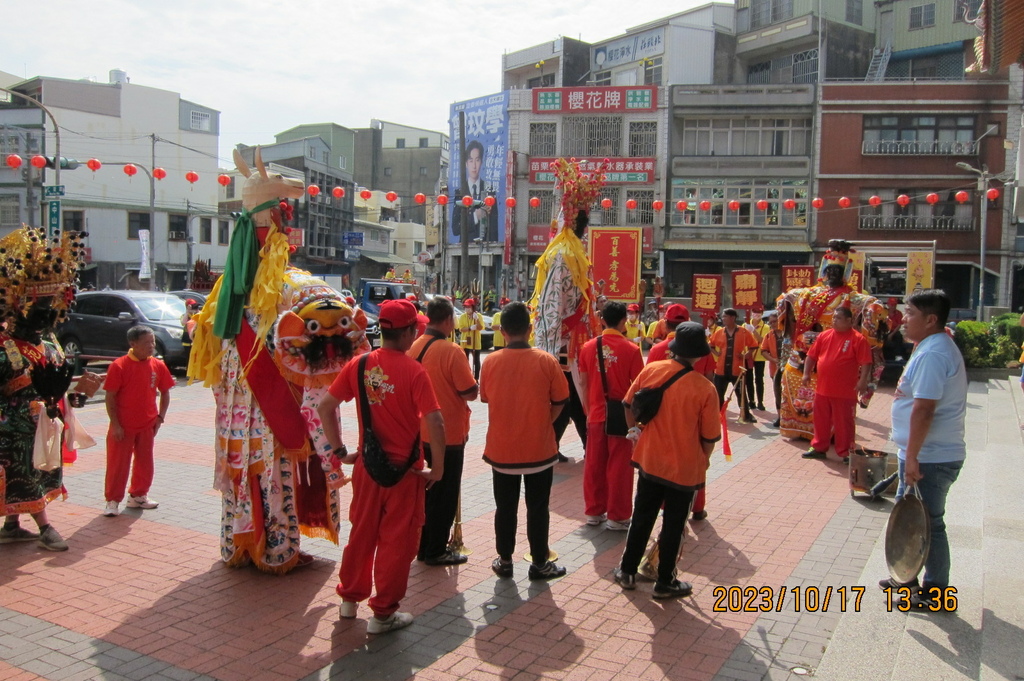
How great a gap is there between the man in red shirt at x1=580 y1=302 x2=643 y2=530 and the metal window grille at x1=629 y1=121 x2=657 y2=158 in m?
30.3

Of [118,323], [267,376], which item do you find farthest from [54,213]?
[267,376]

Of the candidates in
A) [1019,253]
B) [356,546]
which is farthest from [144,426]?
[1019,253]

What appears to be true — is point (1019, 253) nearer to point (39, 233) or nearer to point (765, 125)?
point (765, 125)

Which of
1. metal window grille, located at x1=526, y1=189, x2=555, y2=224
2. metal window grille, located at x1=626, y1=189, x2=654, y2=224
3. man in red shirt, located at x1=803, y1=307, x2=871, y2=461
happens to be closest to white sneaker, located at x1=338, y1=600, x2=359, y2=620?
man in red shirt, located at x1=803, y1=307, x2=871, y2=461

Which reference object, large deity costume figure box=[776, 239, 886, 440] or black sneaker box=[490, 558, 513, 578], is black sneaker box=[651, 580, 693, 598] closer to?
black sneaker box=[490, 558, 513, 578]

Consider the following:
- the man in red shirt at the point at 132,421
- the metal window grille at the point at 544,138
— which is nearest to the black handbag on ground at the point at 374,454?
the man in red shirt at the point at 132,421

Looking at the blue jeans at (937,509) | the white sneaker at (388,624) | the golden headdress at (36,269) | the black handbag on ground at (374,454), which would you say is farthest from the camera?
the golden headdress at (36,269)

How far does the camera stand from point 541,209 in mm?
36375

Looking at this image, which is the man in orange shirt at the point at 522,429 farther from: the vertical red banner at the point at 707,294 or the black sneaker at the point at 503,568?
the vertical red banner at the point at 707,294

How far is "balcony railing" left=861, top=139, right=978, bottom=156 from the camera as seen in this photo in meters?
32.6

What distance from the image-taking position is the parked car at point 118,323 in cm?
1557

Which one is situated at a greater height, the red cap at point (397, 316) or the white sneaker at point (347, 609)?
the red cap at point (397, 316)

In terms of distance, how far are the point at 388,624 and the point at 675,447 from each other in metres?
1.82

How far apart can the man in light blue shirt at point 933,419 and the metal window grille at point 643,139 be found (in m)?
31.8
